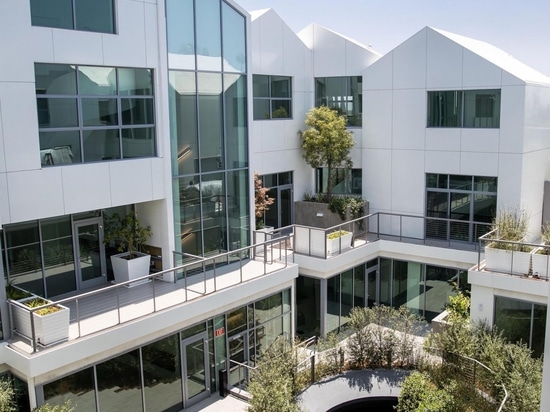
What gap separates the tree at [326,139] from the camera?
805 inches

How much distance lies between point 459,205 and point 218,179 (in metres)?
8.34

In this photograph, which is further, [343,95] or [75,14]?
[343,95]

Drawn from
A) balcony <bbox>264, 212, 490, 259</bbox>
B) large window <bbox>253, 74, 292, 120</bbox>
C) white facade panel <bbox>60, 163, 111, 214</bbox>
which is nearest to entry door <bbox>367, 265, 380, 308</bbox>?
balcony <bbox>264, 212, 490, 259</bbox>

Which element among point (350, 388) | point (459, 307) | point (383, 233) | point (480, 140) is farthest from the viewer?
point (383, 233)

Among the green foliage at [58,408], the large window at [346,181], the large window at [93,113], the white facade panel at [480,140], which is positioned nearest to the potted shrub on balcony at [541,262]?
the white facade panel at [480,140]

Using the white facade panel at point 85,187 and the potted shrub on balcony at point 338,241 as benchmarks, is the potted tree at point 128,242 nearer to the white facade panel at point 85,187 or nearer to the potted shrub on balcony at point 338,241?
the white facade panel at point 85,187

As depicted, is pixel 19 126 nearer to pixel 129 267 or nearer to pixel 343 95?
pixel 129 267

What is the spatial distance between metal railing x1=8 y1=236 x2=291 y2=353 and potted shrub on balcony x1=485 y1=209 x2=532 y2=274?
18.7 ft

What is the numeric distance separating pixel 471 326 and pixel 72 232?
10750 mm

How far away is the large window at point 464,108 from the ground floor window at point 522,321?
5.82 m

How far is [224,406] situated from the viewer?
567 inches

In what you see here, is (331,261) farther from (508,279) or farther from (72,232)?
(72,232)

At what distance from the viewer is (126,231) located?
1506cm

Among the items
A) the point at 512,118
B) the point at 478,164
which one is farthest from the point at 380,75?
the point at 512,118
